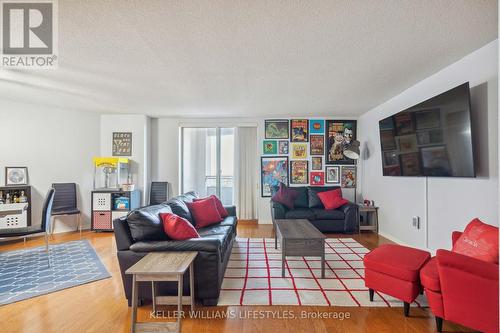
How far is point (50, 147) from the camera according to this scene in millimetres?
4793

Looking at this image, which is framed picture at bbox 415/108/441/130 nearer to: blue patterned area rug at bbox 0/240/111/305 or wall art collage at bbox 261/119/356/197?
wall art collage at bbox 261/119/356/197

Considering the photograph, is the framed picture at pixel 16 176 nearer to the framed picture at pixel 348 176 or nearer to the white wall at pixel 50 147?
the white wall at pixel 50 147

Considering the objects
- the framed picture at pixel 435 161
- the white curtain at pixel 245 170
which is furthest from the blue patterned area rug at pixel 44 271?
the framed picture at pixel 435 161

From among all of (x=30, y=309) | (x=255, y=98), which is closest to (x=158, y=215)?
(x=30, y=309)

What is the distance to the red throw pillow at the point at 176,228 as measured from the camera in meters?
2.36

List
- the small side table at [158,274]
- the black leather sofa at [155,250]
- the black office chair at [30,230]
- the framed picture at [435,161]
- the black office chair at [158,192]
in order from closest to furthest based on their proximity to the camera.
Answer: the small side table at [158,274] < the black leather sofa at [155,250] < the framed picture at [435,161] < the black office chair at [30,230] < the black office chair at [158,192]

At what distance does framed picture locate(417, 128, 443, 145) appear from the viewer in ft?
9.08

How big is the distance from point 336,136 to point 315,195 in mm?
1533

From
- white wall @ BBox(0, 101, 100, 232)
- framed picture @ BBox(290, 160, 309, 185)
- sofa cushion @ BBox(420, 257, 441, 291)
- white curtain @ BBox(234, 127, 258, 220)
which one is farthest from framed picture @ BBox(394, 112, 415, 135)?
white wall @ BBox(0, 101, 100, 232)

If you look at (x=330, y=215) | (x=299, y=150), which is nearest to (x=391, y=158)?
(x=330, y=215)

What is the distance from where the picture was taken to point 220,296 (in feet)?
7.79

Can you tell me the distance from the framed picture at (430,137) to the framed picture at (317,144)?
253 cm

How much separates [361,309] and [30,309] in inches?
119

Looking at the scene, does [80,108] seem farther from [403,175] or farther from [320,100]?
[403,175]
